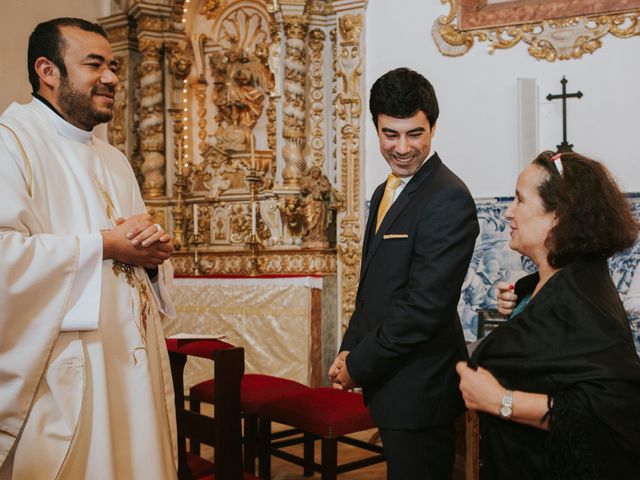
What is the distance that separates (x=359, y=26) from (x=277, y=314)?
107 inches

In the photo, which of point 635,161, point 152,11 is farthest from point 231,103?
point 635,161

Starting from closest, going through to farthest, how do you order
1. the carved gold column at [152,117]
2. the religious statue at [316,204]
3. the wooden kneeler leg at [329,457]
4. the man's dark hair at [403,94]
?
the man's dark hair at [403,94] → the wooden kneeler leg at [329,457] → the religious statue at [316,204] → the carved gold column at [152,117]

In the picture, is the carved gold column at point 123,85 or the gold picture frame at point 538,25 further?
the carved gold column at point 123,85

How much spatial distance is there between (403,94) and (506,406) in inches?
40.4

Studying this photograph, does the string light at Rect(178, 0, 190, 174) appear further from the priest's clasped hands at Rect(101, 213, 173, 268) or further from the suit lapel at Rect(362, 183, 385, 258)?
the priest's clasped hands at Rect(101, 213, 173, 268)

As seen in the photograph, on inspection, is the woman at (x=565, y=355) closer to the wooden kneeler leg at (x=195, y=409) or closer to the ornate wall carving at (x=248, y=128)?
the wooden kneeler leg at (x=195, y=409)

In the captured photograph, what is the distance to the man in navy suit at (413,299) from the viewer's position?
83.2 inches

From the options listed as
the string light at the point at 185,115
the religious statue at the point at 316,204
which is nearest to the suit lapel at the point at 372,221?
the religious statue at the point at 316,204

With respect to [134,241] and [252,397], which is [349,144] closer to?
[252,397]

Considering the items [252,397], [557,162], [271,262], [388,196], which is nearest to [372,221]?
[388,196]

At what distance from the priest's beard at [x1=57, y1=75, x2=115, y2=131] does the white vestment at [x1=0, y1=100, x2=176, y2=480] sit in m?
0.04

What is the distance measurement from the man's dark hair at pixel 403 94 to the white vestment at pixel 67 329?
3.29 feet

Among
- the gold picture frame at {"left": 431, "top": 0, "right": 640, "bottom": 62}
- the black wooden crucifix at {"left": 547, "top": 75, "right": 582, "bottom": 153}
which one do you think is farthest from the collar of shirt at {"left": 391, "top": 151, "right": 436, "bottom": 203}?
the gold picture frame at {"left": 431, "top": 0, "right": 640, "bottom": 62}

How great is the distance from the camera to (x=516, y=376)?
1768 millimetres
